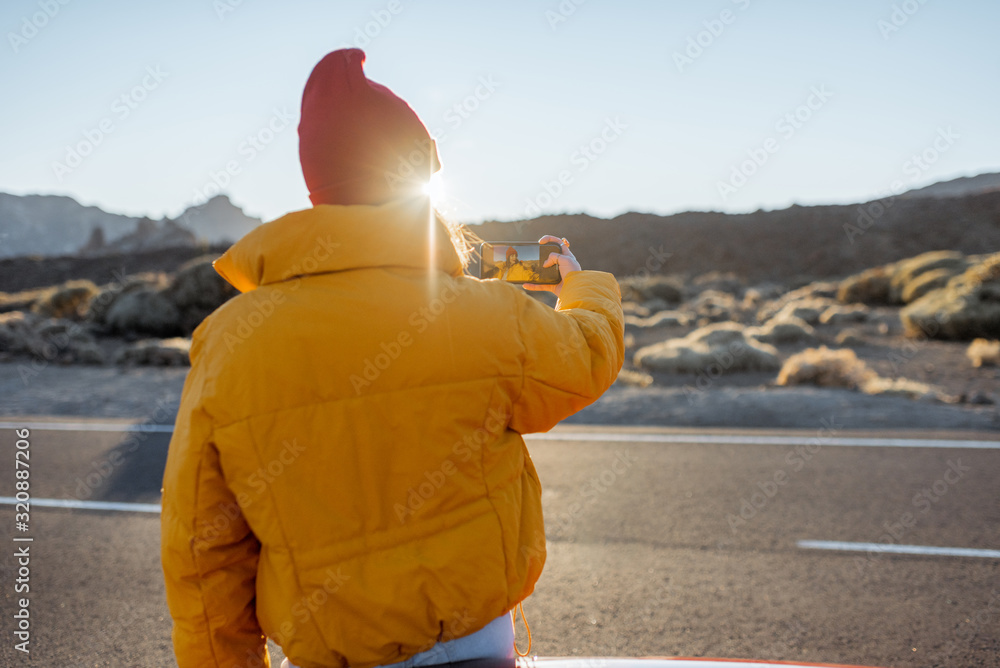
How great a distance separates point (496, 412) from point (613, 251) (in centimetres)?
5757

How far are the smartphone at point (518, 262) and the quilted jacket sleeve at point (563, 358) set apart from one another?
0.82 ft

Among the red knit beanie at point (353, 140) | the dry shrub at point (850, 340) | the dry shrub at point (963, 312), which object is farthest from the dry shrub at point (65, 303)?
the dry shrub at point (963, 312)

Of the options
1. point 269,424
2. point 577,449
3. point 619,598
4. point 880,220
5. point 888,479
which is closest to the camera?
point 269,424

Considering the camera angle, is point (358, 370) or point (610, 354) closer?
point (358, 370)

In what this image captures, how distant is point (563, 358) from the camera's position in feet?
4.27

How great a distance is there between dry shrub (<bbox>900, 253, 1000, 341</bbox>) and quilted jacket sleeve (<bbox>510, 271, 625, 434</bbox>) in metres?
16.6

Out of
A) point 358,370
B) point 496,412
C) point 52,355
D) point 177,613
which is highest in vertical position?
point 358,370

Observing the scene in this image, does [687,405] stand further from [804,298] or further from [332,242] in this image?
[804,298]

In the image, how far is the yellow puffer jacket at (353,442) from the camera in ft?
3.65

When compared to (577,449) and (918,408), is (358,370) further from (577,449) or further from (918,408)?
(918,408)

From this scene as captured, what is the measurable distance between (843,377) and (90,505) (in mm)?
9666

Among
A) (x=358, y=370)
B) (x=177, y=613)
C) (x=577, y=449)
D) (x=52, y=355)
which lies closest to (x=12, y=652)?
(x=177, y=613)

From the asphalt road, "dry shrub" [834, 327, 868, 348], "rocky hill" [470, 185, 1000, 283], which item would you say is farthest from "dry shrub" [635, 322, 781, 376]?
"rocky hill" [470, 185, 1000, 283]

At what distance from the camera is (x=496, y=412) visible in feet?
4.17
